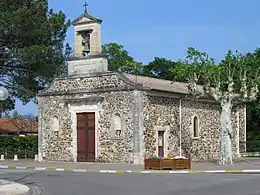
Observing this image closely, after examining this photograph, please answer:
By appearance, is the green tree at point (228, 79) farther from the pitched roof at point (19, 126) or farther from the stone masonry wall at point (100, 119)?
the pitched roof at point (19, 126)

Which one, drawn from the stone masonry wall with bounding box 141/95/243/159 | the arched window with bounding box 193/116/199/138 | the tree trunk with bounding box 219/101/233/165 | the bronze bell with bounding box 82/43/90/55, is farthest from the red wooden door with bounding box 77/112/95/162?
the tree trunk with bounding box 219/101/233/165

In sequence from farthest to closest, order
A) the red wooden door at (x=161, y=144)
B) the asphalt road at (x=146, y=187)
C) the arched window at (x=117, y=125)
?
the red wooden door at (x=161, y=144) < the arched window at (x=117, y=125) < the asphalt road at (x=146, y=187)

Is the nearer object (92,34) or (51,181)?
(51,181)

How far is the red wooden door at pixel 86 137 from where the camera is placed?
3322 cm

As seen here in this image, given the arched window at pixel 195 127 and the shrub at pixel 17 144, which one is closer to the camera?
the arched window at pixel 195 127

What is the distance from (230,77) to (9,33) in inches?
750

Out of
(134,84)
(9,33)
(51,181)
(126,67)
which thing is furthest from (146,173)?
(126,67)

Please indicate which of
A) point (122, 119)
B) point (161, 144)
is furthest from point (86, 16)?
point (161, 144)

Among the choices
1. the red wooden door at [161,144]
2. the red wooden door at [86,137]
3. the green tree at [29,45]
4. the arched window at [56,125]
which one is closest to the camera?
the red wooden door at [161,144]

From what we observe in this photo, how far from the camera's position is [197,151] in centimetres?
3644

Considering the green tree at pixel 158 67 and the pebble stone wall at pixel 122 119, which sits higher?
the green tree at pixel 158 67

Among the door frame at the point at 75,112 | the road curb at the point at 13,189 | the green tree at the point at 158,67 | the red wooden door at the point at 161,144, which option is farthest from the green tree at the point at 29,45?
the green tree at the point at 158,67

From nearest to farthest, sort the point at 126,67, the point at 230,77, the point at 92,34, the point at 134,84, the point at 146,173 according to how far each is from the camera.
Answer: the point at 146,173 < the point at 230,77 < the point at 134,84 < the point at 92,34 < the point at 126,67

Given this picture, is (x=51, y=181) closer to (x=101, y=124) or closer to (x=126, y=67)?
(x=101, y=124)
